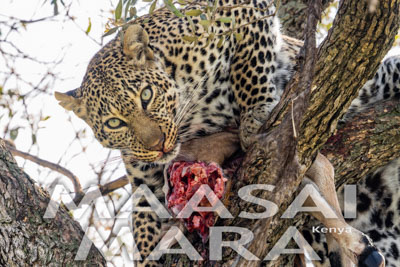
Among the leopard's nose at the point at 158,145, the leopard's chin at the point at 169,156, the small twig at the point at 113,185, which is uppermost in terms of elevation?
the leopard's nose at the point at 158,145

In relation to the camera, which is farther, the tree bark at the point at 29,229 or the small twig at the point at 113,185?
the small twig at the point at 113,185

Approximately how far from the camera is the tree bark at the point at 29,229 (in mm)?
3578

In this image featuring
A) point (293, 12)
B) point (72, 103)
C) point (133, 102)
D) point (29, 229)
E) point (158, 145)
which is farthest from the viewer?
point (293, 12)

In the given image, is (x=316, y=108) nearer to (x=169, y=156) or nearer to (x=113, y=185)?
(x=169, y=156)

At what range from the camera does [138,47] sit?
5.19m

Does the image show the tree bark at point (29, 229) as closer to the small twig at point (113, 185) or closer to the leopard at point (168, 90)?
the leopard at point (168, 90)

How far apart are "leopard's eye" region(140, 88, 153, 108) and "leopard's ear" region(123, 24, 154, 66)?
0.29m

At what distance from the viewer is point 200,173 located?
4.25m

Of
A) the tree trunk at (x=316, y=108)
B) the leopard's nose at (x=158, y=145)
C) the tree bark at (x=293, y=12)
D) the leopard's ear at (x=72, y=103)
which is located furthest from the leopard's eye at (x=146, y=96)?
the tree bark at (x=293, y=12)

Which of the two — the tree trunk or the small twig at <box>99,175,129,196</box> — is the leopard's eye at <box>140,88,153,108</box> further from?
the small twig at <box>99,175,129,196</box>

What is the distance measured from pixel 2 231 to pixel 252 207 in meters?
1.57

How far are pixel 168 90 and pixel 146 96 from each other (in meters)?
0.21

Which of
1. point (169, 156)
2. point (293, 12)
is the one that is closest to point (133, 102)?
point (169, 156)

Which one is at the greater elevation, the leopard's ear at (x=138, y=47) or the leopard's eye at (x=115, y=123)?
the leopard's ear at (x=138, y=47)
